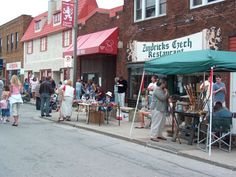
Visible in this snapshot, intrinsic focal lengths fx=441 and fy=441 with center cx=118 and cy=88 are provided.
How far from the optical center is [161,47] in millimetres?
19672

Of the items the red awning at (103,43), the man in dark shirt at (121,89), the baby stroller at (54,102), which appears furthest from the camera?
the red awning at (103,43)

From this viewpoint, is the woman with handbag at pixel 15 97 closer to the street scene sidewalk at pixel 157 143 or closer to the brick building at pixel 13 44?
the street scene sidewalk at pixel 157 143

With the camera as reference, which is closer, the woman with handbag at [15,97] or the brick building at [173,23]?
the woman with handbag at [15,97]

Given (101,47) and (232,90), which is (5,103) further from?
(101,47)

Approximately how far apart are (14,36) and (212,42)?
3108 centimetres

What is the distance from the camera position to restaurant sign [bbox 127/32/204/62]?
57.0 ft

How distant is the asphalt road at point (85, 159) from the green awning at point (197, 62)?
226 cm

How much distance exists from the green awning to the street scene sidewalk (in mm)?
1974

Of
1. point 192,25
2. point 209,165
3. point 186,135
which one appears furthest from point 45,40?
point 209,165

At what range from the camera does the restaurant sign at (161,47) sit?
57.0 ft

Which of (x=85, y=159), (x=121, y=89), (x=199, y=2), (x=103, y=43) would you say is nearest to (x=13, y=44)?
(x=103, y=43)

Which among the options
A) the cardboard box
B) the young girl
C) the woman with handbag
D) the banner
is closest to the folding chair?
the cardboard box

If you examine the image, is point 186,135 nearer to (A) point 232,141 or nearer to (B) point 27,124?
(A) point 232,141

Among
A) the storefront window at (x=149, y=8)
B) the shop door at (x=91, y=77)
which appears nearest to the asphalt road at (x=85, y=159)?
the storefront window at (x=149, y=8)
